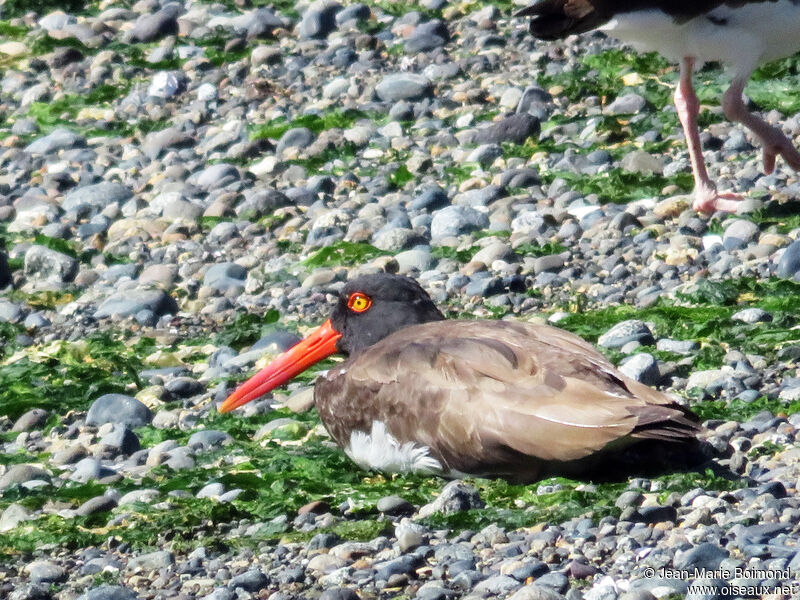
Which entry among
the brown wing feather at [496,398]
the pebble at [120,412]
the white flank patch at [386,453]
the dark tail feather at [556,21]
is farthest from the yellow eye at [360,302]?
the dark tail feather at [556,21]

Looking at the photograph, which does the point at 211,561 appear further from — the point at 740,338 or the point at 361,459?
the point at 740,338

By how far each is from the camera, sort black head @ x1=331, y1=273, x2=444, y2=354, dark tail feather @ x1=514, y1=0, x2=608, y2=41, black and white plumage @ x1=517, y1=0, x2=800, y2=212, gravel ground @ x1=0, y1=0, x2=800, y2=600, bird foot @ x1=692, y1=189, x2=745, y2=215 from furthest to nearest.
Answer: dark tail feather @ x1=514, y1=0, x2=608, y2=41, black and white plumage @ x1=517, y1=0, x2=800, y2=212, bird foot @ x1=692, y1=189, x2=745, y2=215, black head @ x1=331, y1=273, x2=444, y2=354, gravel ground @ x1=0, y1=0, x2=800, y2=600

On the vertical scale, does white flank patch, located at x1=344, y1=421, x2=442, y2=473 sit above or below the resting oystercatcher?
below

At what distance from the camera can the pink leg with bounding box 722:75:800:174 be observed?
680cm

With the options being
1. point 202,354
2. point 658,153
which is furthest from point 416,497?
point 658,153

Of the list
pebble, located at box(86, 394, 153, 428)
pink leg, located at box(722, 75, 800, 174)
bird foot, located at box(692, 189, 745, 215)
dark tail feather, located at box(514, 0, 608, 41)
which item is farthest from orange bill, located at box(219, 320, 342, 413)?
pink leg, located at box(722, 75, 800, 174)

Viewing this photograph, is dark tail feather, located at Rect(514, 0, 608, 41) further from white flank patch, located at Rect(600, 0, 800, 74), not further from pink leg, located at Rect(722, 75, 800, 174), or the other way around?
pink leg, located at Rect(722, 75, 800, 174)

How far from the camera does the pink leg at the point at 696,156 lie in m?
6.67

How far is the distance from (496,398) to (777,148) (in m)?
3.10

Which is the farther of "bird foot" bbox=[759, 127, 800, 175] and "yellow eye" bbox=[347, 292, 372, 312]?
"bird foot" bbox=[759, 127, 800, 175]

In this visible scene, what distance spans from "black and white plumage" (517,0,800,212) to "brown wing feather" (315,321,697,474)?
8.09ft

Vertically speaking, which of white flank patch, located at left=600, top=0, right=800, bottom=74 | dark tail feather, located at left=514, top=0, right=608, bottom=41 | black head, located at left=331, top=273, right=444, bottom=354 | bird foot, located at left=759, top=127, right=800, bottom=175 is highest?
dark tail feather, located at left=514, top=0, right=608, bottom=41

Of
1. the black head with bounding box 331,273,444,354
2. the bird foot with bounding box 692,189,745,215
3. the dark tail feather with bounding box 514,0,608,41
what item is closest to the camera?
the black head with bounding box 331,273,444,354

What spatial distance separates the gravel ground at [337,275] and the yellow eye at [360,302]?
1.52 feet
